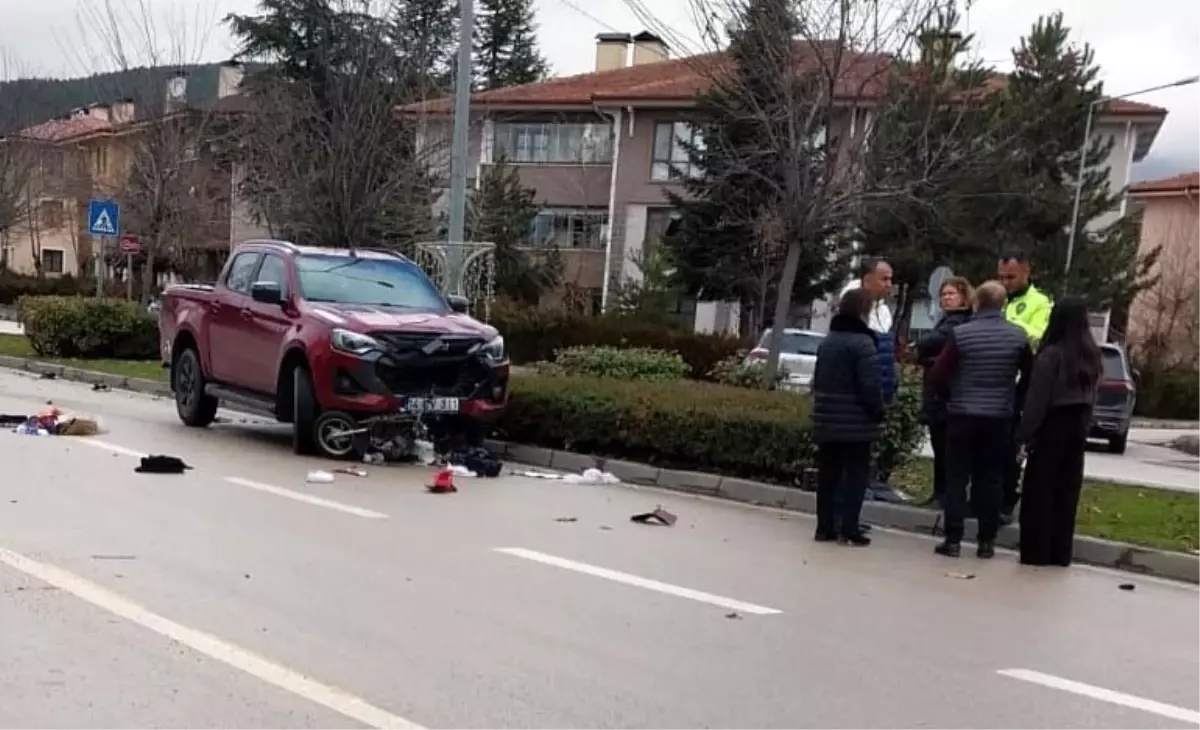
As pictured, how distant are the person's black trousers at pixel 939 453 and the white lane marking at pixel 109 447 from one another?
652cm

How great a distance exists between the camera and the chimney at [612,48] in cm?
5519

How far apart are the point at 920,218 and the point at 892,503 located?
26.4 m

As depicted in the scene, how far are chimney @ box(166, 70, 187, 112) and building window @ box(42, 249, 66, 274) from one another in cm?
4612

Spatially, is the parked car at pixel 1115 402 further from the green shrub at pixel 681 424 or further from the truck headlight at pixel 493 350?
the truck headlight at pixel 493 350

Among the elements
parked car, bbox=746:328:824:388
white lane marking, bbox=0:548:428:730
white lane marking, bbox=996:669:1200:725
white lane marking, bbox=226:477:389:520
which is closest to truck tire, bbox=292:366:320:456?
white lane marking, bbox=226:477:389:520

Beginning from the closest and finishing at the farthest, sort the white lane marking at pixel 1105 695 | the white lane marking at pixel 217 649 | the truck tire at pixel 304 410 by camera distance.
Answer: the white lane marking at pixel 217 649 < the white lane marking at pixel 1105 695 < the truck tire at pixel 304 410

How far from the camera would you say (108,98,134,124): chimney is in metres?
35.6

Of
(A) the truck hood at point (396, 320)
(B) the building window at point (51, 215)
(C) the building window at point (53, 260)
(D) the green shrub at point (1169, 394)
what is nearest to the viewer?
(A) the truck hood at point (396, 320)

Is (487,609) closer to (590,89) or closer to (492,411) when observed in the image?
(492,411)

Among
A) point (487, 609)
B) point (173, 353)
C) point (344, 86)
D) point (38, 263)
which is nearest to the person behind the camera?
point (487, 609)

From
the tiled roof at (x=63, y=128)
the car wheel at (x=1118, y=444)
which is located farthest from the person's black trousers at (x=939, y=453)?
the tiled roof at (x=63, y=128)

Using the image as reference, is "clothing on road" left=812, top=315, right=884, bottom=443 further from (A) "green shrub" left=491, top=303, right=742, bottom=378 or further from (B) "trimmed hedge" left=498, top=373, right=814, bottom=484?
(A) "green shrub" left=491, top=303, right=742, bottom=378

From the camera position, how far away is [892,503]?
1070 cm

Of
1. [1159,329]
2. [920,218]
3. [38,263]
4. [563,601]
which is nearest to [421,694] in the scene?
[563,601]
